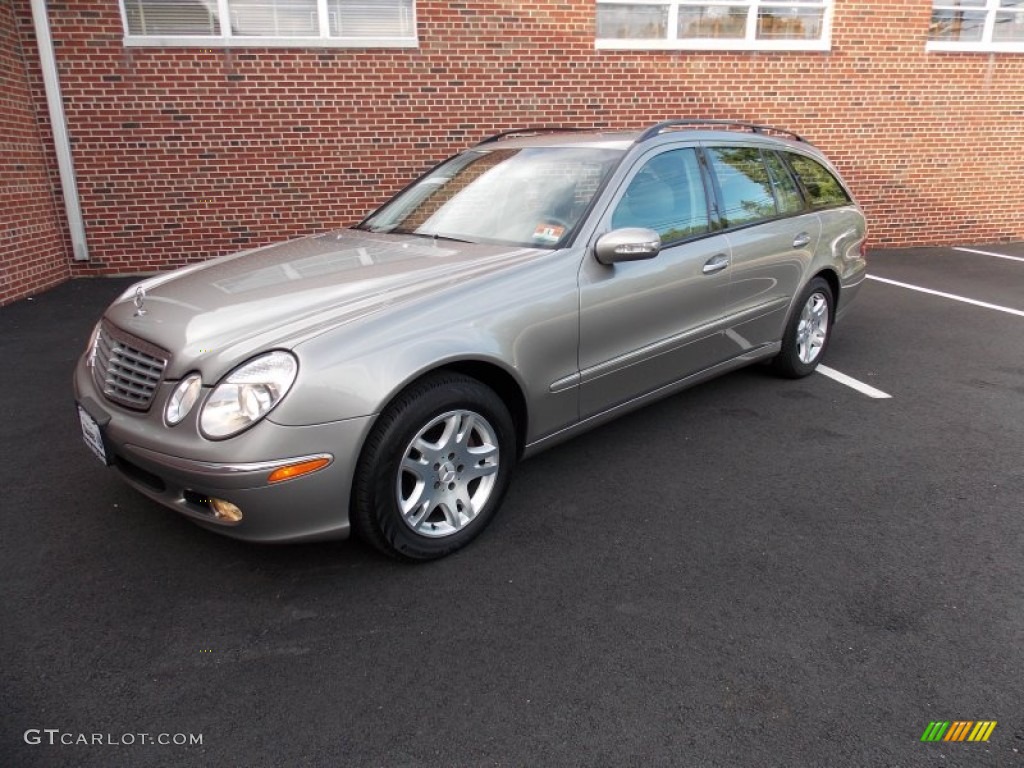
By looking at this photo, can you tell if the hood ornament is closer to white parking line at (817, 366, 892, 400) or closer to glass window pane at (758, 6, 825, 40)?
white parking line at (817, 366, 892, 400)

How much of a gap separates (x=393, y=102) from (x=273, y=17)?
1514mm

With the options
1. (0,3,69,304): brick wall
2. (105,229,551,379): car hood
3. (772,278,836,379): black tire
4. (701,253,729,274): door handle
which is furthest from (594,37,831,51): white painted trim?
(105,229,551,379): car hood

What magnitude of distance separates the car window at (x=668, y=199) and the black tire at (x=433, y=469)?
1.19 m

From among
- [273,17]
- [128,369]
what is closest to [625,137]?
[128,369]

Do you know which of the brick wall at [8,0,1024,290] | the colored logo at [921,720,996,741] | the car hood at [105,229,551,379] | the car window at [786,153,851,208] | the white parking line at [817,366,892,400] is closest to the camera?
the colored logo at [921,720,996,741]

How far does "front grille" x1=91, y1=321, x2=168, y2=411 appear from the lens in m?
2.56

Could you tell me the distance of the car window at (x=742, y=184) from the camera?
4.02 m

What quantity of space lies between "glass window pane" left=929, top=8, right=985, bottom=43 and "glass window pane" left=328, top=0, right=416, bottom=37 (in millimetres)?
6836

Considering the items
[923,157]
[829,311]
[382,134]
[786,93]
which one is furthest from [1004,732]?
[923,157]

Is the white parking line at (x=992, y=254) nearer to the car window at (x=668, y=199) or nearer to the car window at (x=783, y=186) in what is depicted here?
the car window at (x=783, y=186)

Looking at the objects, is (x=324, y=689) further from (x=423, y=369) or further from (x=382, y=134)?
(x=382, y=134)

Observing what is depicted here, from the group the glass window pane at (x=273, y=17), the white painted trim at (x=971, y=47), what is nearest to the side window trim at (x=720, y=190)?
the glass window pane at (x=273, y=17)

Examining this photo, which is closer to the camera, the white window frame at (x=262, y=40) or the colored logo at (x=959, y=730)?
the colored logo at (x=959, y=730)

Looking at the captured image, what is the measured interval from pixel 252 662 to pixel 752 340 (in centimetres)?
325
